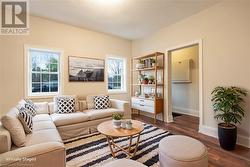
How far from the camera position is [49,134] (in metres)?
1.96

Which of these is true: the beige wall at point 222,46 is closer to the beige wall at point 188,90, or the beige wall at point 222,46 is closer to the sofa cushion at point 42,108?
the beige wall at point 188,90

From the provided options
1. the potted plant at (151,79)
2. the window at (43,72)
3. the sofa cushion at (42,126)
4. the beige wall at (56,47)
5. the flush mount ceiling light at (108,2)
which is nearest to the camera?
the sofa cushion at (42,126)

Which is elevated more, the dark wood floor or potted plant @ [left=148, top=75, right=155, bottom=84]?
potted plant @ [left=148, top=75, right=155, bottom=84]

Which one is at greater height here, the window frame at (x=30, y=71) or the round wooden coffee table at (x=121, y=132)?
the window frame at (x=30, y=71)

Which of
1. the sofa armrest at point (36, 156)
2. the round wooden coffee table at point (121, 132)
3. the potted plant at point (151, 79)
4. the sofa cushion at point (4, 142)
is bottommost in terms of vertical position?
the round wooden coffee table at point (121, 132)

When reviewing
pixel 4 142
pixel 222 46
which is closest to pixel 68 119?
pixel 4 142

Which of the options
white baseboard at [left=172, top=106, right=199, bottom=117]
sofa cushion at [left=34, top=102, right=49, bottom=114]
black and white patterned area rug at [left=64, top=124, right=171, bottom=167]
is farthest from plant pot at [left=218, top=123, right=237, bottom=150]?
sofa cushion at [left=34, top=102, right=49, bottom=114]

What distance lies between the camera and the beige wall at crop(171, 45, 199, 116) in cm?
471

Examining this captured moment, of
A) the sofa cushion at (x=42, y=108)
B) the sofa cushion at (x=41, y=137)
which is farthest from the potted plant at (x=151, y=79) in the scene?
the sofa cushion at (x=41, y=137)

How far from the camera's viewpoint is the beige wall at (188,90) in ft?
15.5

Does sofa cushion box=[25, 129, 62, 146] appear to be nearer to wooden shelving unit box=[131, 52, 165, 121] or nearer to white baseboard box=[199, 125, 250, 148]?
wooden shelving unit box=[131, 52, 165, 121]

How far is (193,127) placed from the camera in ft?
11.5

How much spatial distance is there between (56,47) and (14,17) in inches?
38.9

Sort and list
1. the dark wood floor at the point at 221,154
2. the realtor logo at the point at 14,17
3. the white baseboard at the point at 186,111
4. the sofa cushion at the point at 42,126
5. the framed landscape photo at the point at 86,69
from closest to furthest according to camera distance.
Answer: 1. the dark wood floor at the point at 221,154
2. the sofa cushion at the point at 42,126
3. the realtor logo at the point at 14,17
4. the framed landscape photo at the point at 86,69
5. the white baseboard at the point at 186,111
